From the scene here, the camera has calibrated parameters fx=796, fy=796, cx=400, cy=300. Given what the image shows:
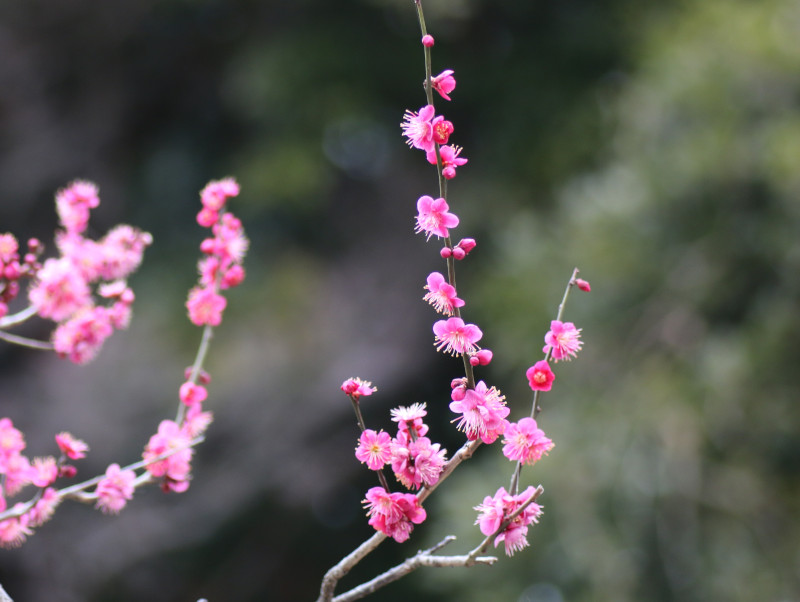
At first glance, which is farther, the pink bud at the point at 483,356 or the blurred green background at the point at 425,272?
the blurred green background at the point at 425,272

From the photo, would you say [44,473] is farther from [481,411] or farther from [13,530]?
[481,411]

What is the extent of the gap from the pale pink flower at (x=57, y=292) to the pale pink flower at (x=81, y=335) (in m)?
0.03

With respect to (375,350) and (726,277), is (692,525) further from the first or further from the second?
(375,350)

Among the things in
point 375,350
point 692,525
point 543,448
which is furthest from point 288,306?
point 543,448

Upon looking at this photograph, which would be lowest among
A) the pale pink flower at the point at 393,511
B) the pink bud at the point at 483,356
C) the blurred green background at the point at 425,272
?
the pale pink flower at the point at 393,511

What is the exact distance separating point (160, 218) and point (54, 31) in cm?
114

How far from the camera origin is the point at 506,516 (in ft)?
1.66

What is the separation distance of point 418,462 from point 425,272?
3.51 meters

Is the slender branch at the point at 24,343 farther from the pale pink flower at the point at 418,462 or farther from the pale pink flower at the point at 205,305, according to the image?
the pale pink flower at the point at 418,462

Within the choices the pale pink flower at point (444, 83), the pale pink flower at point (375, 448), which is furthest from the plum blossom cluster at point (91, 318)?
the pale pink flower at point (444, 83)

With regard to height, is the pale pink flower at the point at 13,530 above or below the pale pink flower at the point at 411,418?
above

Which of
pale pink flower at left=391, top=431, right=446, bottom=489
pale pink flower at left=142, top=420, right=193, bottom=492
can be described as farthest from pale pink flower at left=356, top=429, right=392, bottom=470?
pale pink flower at left=142, top=420, right=193, bottom=492

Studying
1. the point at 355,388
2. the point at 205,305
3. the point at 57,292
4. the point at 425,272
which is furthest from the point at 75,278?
the point at 425,272

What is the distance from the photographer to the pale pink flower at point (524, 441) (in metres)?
0.50
